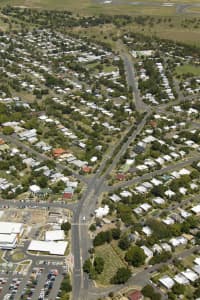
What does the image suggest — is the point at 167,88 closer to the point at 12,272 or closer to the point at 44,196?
the point at 44,196

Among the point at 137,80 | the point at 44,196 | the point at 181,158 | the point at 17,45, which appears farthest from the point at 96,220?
the point at 17,45

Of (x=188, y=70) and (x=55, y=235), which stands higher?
(x=188, y=70)

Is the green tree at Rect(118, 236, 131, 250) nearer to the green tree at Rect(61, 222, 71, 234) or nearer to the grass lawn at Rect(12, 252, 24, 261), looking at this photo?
the green tree at Rect(61, 222, 71, 234)

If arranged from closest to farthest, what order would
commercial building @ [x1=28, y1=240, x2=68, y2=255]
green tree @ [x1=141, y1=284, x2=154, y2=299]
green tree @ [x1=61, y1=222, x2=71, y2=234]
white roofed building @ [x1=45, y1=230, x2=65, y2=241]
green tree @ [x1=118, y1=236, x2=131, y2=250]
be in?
green tree @ [x1=141, y1=284, x2=154, y2=299] → commercial building @ [x1=28, y1=240, x2=68, y2=255] → green tree @ [x1=118, y1=236, x2=131, y2=250] → white roofed building @ [x1=45, y1=230, x2=65, y2=241] → green tree @ [x1=61, y1=222, x2=71, y2=234]

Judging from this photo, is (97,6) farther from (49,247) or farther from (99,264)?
(99,264)

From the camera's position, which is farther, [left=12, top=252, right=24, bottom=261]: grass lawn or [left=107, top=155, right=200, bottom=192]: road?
[left=107, top=155, right=200, bottom=192]: road

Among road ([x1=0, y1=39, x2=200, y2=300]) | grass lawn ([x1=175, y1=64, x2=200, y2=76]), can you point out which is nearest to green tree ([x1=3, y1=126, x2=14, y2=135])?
road ([x1=0, y1=39, x2=200, y2=300])

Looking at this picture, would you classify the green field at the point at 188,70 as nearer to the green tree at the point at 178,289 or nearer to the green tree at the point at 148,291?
the green tree at the point at 178,289

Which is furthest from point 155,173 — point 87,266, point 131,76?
point 131,76
